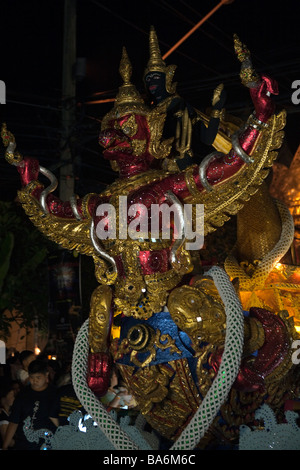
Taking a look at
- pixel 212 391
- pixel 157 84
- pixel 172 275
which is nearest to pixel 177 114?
pixel 157 84

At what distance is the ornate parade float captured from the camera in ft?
8.67

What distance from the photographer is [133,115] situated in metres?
2.98

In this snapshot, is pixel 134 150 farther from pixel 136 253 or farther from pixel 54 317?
pixel 54 317

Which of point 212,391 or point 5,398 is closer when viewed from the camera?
point 212,391

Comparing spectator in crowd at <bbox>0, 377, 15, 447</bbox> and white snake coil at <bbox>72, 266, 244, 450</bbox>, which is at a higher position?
white snake coil at <bbox>72, 266, 244, 450</bbox>

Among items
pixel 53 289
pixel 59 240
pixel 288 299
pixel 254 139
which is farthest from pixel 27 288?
pixel 254 139

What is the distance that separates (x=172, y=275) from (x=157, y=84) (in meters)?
0.97

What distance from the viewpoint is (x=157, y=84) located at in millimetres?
3055

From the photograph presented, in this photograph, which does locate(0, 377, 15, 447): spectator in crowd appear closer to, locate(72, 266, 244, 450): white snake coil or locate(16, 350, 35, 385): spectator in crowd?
locate(16, 350, 35, 385): spectator in crowd

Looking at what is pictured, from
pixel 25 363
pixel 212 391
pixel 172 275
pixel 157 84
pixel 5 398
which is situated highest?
pixel 157 84

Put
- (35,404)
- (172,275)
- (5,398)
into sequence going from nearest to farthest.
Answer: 1. (172,275)
2. (35,404)
3. (5,398)

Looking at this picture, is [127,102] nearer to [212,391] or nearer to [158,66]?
[158,66]

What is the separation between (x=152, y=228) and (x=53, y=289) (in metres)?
3.18

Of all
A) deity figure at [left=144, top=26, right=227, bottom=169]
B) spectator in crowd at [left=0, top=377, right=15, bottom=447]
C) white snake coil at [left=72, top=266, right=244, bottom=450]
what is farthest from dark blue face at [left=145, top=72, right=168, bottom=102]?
spectator in crowd at [left=0, top=377, right=15, bottom=447]
